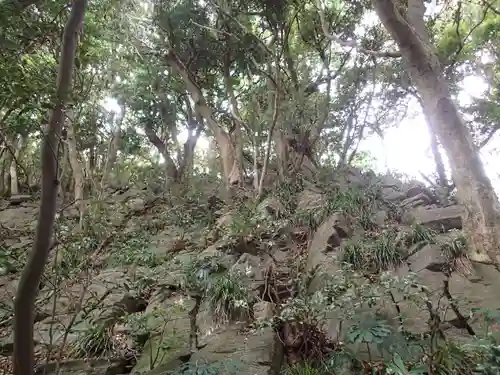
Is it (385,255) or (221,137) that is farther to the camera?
(221,137)

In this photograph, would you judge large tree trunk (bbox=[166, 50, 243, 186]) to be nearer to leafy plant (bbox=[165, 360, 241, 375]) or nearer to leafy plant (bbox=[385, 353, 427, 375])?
leafy plant (bbox=[165, 360, 241, 375])

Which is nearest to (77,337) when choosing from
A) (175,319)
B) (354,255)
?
(175,319)

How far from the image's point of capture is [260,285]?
5164mm

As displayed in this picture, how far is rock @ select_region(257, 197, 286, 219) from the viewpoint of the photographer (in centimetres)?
727

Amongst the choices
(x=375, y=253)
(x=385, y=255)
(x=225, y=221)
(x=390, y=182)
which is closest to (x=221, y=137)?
(x=225, y=221)

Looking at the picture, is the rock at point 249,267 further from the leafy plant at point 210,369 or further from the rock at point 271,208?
the leafy plant at point 210,369

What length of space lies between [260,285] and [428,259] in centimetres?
217

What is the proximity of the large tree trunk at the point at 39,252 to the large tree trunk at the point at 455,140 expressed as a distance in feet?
14.5

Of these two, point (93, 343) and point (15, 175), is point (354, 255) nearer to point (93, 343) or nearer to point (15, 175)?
point (93, 343)

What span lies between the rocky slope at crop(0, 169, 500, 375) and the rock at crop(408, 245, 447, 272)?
2 cm

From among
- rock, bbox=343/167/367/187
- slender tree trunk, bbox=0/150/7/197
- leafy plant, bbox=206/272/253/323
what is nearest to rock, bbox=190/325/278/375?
leafy plant, bbox=206/272/253/323

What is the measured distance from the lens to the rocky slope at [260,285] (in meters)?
3.81

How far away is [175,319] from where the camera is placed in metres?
4.60

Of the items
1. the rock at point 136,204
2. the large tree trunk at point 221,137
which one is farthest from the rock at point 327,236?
the rock at point 136,204
